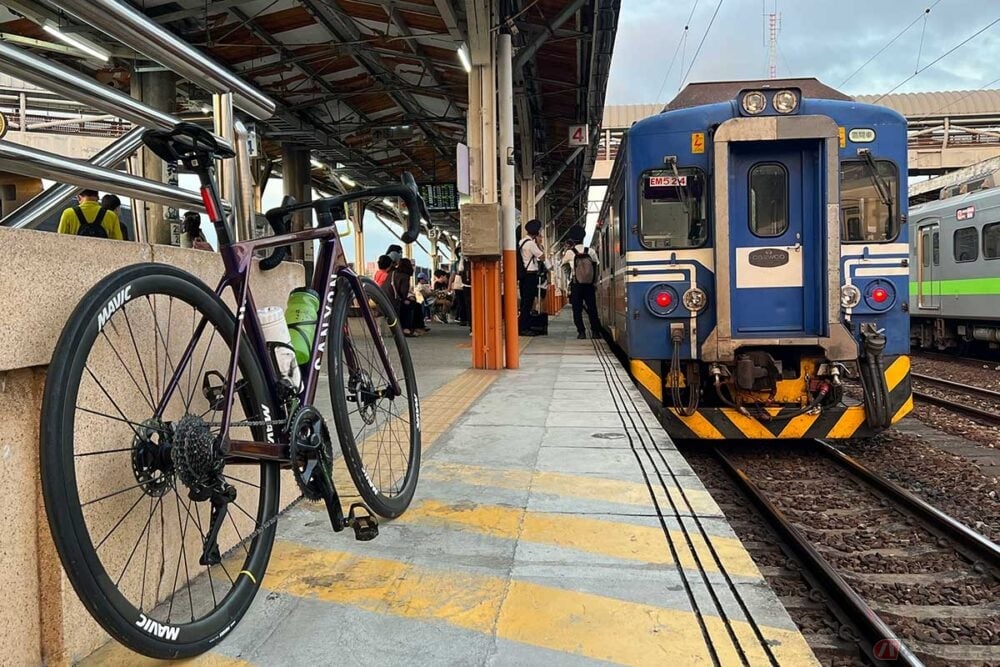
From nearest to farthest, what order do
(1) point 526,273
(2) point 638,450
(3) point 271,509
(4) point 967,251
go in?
1. (3) point 271,509
2. (2) point 638,450
3. (1) point 526,273
4. (4) point 967,251

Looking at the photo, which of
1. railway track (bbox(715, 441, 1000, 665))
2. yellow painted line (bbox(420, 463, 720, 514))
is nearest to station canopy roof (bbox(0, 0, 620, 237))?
yellow painted line (bbox(420, 463, 720, 514))

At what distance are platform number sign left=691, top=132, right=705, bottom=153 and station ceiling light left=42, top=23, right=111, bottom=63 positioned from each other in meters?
6.59

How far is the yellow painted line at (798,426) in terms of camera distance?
5.55m

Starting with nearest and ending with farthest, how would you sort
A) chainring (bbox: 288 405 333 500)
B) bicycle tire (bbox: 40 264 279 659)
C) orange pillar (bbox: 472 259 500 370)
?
bicycle tire (bbox: 40 264 279 659), chainring (bbox: 288 405 333 500), orange pillar (bbox: 472 259 500 370)

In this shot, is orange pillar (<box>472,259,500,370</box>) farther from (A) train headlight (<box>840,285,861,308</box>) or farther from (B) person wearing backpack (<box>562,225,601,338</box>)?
(B) person wearing backpack (<box>562,225,601,338</box>)

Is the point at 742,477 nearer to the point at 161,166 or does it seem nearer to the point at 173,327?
the point at 173,327

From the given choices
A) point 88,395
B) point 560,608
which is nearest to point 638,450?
point 560,608

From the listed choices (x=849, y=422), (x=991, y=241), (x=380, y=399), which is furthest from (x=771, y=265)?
(x=991, y=241)

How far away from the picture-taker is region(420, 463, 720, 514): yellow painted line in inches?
130

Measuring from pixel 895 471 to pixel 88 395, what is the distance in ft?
18.6

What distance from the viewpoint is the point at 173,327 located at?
2143 millimetres

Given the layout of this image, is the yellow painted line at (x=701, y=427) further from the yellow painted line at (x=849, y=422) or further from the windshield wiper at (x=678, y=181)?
the windshield wiper at (x=678, y=181)

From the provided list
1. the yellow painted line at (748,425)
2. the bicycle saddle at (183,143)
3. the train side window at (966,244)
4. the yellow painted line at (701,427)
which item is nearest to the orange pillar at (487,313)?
the yellow painted line at (701,427)

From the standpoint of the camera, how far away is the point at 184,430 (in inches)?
69.3
